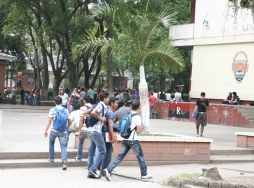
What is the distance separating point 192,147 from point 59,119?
388 cm

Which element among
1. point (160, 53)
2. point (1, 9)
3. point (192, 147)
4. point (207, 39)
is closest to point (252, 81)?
point (207, 39)

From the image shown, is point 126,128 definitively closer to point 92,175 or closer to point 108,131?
point 108,131

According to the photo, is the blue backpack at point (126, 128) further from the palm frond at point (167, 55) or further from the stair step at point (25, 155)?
the palm frond at point (167, 55)

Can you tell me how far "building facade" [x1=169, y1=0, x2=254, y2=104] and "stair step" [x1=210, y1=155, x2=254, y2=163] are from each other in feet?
39.8

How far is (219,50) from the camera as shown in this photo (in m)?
26.6

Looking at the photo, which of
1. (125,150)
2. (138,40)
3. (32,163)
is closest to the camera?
(125,150)

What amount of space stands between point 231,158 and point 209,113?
11949 millimetres

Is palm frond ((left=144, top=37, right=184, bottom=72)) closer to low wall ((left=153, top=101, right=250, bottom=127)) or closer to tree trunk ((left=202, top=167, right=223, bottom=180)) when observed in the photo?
tree trunk ((left=202, top=167, right=223, bottom=180))

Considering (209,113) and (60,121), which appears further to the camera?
(209,113)

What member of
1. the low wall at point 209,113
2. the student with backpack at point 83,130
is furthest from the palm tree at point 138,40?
the low wall at point 209,113

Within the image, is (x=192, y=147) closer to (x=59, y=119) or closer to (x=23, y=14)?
(x=59, y=119)

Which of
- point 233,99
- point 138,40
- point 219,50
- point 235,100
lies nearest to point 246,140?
point 138,40

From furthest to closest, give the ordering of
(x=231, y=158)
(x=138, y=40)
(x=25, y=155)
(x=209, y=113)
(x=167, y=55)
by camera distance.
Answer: (x=209, y=113)
(x=167, y=55)
(x=138, y=40)
(x=231, y=158)
(x=25, y=155)

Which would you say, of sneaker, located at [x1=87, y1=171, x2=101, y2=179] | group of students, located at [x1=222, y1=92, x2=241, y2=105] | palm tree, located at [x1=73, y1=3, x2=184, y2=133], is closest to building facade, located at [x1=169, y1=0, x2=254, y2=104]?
group of students, located at [x1=222, y1=92, x2=241, y2=105]
